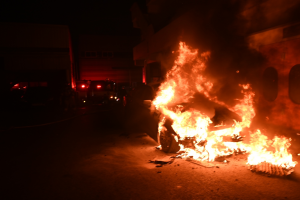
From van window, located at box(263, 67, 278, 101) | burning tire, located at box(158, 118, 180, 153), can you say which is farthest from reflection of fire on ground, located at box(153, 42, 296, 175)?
van window, located at box(263, 67, 278, 101)

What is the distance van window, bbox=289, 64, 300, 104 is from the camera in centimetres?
775

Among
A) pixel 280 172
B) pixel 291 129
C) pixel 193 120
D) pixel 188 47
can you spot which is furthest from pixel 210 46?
pixel 280 172

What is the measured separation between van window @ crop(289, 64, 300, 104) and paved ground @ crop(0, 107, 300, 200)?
Answer: 148 inches

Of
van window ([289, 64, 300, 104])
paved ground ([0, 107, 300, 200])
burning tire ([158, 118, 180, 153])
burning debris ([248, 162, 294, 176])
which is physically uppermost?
van window ([289, 64, 300, 104])

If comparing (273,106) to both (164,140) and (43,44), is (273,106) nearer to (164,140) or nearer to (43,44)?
(164,140)

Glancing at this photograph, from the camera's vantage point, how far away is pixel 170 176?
4.61m

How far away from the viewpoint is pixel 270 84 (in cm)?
892

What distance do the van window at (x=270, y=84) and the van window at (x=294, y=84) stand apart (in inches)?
26.1

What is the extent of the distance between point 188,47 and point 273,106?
5.97m

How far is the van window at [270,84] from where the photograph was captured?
8695mm

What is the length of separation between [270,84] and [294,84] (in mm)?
1061

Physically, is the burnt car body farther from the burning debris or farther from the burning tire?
the burning debris

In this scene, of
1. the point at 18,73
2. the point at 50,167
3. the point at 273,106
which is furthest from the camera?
the point at 18,73

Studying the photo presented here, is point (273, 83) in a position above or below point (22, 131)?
above
